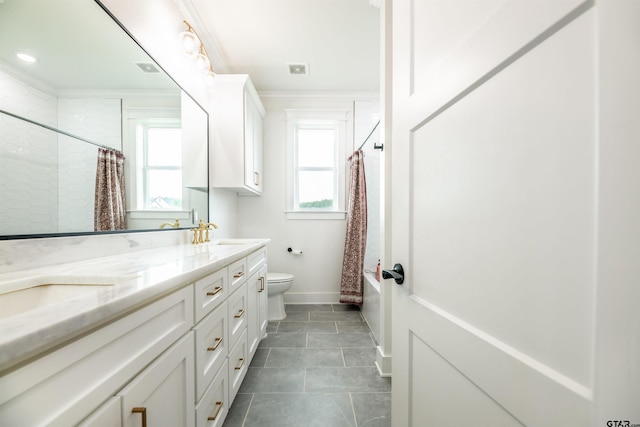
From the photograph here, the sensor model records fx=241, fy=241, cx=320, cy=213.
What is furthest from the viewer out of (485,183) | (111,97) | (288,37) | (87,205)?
(288,37)

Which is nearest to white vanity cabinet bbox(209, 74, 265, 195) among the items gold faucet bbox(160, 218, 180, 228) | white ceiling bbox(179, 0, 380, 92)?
white ceiling bbox(179, 0, 380, 92)

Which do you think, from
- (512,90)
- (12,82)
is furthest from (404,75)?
(12,82)

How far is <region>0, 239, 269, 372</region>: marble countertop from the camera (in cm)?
37

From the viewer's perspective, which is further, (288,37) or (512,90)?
(288,37)

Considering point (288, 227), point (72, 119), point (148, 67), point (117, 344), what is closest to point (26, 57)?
point (72, 119)

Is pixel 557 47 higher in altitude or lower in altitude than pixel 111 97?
lower

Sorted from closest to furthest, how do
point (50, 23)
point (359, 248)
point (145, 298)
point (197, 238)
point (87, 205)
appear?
point (145, 298)
point (50, 23)
point (87, 205)
point (197, 238)
point (359, 248)

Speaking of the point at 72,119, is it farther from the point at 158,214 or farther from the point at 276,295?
the point at 276,295

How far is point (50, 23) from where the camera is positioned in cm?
93

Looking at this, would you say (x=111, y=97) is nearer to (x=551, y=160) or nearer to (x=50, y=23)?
(x=50, y=23)

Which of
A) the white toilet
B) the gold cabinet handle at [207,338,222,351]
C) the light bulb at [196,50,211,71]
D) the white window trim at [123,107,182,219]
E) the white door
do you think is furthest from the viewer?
the white toilet

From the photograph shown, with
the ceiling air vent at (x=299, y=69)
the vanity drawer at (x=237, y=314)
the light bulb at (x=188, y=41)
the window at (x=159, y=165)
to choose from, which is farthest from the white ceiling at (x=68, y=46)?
the ceiling air vent at (x=299, y=69)

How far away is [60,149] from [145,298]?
0.81 m

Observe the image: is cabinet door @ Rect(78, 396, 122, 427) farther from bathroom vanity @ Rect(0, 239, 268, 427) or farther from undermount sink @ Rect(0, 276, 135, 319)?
undermount sink @ Rect(0, 276, 135, 319)
